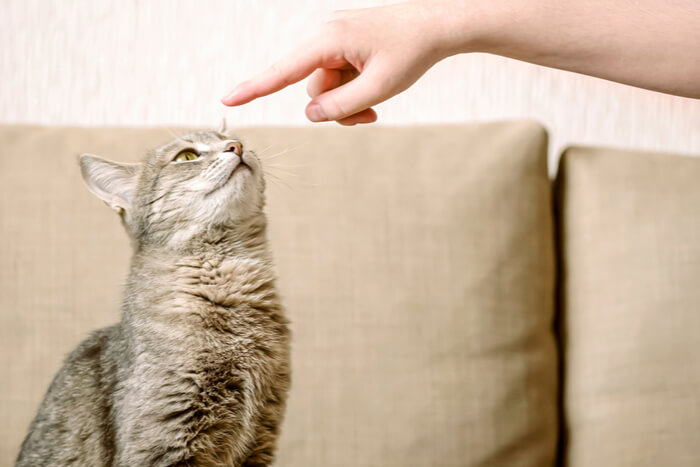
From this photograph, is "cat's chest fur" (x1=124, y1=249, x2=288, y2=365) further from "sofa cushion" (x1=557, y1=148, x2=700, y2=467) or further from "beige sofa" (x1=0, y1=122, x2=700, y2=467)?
"sofa cushion" (x1=557, y1=148, x2=700, y2=467)

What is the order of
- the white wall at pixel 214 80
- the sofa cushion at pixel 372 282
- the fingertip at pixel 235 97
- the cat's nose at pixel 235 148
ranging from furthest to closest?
the white wall at pixel 214 80 < the sofa cushion at pixel 372 282 < the cat's nose at pixel 235 148 < the fingertip at pixel 235 97

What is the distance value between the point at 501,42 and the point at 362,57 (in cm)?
19

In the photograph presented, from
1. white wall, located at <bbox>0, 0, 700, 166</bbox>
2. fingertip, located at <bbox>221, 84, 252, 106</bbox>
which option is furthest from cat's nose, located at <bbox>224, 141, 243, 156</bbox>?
white wall, located at <bbox>0, 0, 700, 166</bbox>

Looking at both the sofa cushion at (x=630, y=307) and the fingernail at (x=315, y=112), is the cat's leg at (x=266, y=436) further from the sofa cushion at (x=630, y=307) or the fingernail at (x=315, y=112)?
the sofa cushion at (x=630, y=307)

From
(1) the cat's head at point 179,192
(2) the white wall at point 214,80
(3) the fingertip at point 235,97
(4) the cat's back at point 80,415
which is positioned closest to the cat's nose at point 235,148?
(1) the cat's head at point 179,192

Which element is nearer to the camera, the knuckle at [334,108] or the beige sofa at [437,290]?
the knuckle at [334,108]

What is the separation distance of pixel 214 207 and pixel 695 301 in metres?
0.83

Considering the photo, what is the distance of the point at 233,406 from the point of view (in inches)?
29.0

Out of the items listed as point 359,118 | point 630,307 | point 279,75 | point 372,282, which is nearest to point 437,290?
point 372,282

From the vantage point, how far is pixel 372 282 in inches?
44.9

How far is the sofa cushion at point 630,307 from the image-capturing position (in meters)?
1.12

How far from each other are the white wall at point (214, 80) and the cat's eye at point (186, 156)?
614mm

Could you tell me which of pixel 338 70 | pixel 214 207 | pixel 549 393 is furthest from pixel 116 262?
pixel 549 393

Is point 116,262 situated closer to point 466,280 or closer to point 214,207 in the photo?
point 214,207
